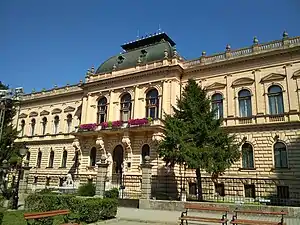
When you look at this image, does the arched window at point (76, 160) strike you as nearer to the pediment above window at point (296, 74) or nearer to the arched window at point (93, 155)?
the arched window at point (93, 155)

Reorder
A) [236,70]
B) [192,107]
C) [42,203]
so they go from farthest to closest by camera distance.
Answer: [236,70]
[192,107]
[42,203]

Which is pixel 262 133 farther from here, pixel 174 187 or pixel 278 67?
pixel 174 187

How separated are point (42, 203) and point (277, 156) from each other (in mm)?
18386

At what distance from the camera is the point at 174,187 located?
2481cm

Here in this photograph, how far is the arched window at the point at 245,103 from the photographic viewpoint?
25.5 meters

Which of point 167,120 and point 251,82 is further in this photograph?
point 251,82

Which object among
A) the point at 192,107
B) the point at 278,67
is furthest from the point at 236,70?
the point at 192,107

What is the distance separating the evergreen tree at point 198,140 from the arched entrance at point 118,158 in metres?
8.74

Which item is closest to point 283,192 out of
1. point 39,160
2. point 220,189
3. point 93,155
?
point 220,189

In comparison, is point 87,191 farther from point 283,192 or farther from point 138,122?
point 283,192

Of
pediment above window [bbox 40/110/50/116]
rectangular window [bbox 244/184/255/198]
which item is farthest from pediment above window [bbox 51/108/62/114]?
rectangular window [bbox 244/184/255/198]

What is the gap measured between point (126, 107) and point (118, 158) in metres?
5.68

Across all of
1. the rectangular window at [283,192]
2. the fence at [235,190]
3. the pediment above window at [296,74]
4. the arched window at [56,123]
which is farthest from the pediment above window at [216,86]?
the arched window at [56,123]

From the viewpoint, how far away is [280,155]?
75.4ft
